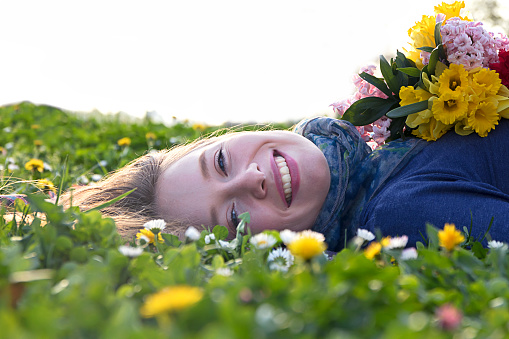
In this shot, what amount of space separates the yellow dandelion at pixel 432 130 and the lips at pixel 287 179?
0.66 m

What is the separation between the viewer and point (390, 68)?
2.35 meters

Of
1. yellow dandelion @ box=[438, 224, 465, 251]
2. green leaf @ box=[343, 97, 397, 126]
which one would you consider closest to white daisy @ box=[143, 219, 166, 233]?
yellow dandelion @ box=[438, 224, 465, 251]

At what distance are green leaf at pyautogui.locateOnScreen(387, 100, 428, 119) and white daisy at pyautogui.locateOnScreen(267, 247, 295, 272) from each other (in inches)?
47.0

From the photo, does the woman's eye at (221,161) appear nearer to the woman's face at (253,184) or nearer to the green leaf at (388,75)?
the woman's face at (253,184)

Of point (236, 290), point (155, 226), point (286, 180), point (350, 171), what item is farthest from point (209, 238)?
point (350, 171)

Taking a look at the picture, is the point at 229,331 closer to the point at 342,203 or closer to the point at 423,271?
the point at 423,271

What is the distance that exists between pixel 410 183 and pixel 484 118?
0.49 meters

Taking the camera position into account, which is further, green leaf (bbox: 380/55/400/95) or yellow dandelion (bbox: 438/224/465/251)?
green leaf (bbox: 380/55/400/95)

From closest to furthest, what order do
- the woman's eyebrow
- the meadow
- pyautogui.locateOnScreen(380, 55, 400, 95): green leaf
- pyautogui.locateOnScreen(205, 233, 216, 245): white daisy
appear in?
the meadow, pyautogui.locateOnScreen(205, 233, 216, 245): white daisy, the woman's eyebrow, pyautogui.locateOnScreen(380, 55, 400, 95): green leaf

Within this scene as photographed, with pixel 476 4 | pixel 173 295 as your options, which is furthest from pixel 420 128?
pixel 476 4

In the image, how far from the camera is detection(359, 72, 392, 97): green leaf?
239cm

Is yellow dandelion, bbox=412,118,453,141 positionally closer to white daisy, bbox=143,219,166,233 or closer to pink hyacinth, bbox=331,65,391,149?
pink hyacinth, bbox=331,65,391,149

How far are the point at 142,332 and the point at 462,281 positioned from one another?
713 millimetres

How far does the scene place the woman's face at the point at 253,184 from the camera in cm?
200
